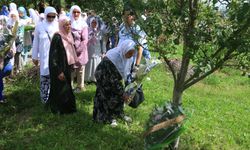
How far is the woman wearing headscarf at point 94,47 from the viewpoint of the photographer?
800 cm

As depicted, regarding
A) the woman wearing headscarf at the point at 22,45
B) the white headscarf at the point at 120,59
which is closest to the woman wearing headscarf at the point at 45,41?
the white headscarf at the point at 120,59

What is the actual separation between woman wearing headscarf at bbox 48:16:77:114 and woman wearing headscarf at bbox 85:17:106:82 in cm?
140

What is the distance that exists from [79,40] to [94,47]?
2.15ft

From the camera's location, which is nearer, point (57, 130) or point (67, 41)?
point (57, 130)

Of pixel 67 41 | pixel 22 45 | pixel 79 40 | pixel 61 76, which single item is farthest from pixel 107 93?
pixel 22 45

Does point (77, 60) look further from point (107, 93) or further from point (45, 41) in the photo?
point (107, 93)

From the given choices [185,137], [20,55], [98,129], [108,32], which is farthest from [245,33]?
[20,55]

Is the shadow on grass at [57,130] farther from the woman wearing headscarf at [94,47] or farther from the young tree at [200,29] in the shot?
the young tree at [200,29]

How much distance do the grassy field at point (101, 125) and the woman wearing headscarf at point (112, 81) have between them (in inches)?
7.7

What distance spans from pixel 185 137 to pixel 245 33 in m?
2.31

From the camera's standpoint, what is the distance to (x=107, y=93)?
5.88m

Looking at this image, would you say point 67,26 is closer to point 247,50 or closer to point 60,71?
point 60,71

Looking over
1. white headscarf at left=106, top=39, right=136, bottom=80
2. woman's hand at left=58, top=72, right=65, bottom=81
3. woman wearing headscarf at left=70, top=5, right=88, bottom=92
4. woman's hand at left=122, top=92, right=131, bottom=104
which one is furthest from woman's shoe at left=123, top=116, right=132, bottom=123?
woman wearing headscarf at left=70, top=5, right=88, bottom=92

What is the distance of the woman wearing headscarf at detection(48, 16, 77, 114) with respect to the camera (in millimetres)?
6055
